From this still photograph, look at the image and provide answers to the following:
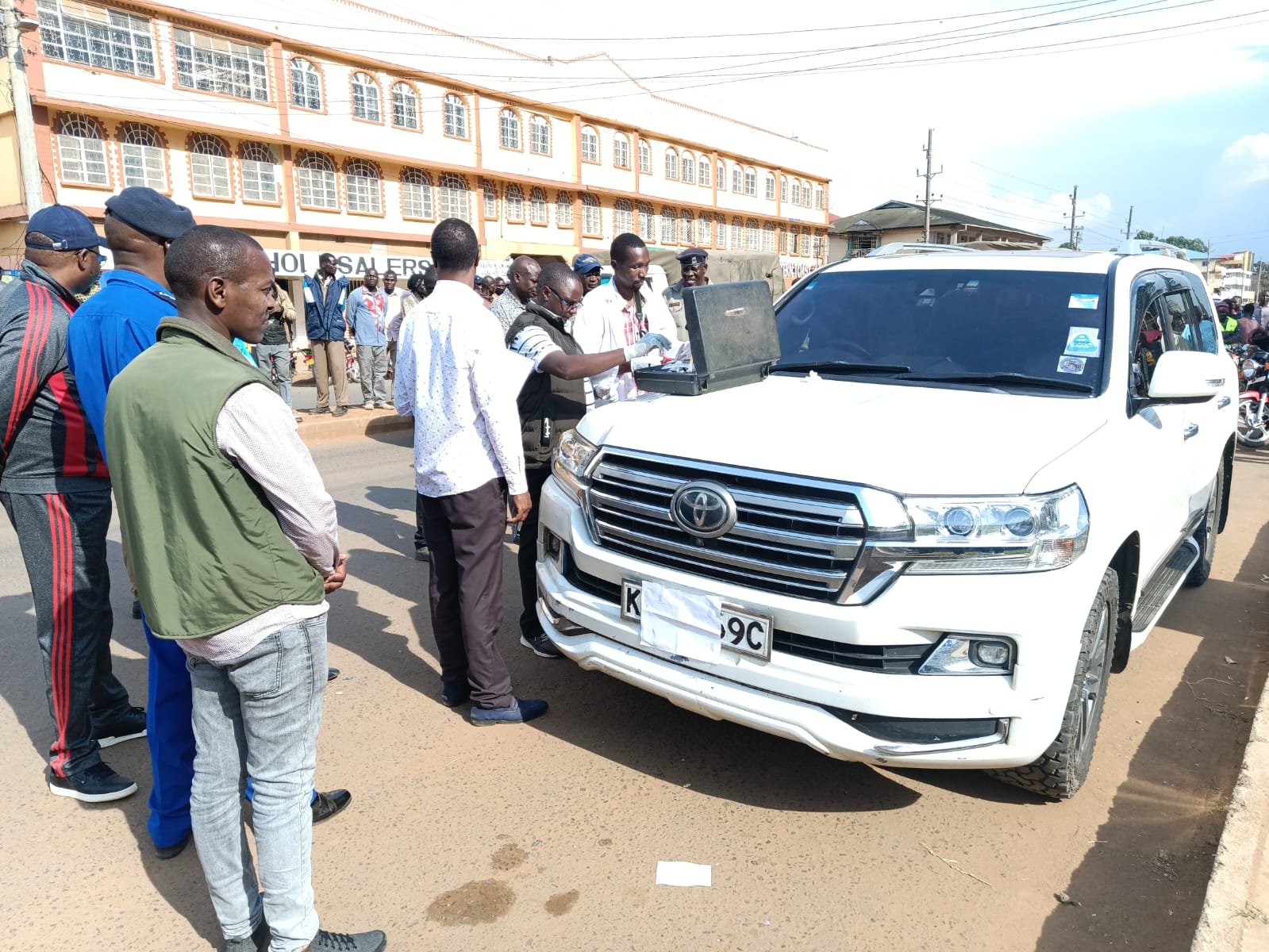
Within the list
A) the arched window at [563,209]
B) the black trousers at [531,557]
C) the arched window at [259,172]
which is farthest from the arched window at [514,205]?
the black trousers at [531,557]

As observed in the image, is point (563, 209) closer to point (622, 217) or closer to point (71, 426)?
point (622, 217)

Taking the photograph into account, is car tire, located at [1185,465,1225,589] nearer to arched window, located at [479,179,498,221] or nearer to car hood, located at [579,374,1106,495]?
car hood, located at [579,374,1106,495]

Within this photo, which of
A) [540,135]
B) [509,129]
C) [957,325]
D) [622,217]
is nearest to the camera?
[957,325]

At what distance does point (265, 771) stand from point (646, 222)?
43.0 meters

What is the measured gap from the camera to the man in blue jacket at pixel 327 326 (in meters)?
11.6

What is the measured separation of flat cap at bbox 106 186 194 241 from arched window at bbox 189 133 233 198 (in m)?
27.9

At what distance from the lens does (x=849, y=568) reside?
264 centimetres

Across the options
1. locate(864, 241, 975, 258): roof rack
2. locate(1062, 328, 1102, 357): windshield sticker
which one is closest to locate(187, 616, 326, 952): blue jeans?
locate(1062, 328, 1102, 357): windshield sticker

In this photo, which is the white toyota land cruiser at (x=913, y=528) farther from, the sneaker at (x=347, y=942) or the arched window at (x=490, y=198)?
the arched window at (x=490, y=198)

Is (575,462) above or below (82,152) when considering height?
below

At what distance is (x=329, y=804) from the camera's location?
306 centimetres

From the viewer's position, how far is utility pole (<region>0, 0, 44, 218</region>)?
538 inches

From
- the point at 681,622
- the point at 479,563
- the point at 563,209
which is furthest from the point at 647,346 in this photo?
the point at 563,209

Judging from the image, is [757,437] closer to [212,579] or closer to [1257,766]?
[212,579]
